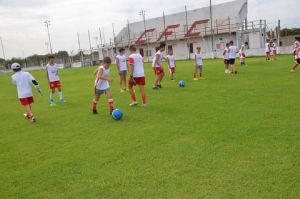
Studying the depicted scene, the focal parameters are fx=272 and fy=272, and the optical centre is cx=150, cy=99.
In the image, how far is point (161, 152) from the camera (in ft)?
15.7

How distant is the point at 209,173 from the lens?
387 cm

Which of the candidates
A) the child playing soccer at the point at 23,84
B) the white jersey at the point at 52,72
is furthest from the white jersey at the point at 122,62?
the child playing soccer at the point at 23,84

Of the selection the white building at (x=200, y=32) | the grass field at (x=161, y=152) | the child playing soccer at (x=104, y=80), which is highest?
the white building at (x=200, y=32)

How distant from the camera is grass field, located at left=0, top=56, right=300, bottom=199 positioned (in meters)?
3.62

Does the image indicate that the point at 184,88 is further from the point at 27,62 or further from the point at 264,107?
the point at 27,62

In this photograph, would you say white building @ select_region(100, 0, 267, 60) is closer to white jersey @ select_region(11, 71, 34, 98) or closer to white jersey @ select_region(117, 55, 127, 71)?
white jersey @ select_region(117, 55, 127, 71)

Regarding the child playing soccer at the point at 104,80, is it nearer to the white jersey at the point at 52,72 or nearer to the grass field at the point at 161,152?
the grass field at the point at 161,152

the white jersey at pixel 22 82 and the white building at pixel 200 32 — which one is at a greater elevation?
the white building at pixel 200 32

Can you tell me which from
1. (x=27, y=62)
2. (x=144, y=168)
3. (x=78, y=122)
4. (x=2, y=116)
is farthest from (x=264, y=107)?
(x=27, y=62)

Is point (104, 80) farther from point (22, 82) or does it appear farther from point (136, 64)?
point (22, 82)

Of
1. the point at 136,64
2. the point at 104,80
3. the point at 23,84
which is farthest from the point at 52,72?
the point at 136,64

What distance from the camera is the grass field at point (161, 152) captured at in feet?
11.9

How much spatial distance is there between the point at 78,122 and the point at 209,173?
4.53m

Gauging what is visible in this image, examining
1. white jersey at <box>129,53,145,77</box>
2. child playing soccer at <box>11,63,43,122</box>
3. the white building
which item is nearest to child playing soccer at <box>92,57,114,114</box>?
white jersey at <box>129,53,145,77</box>
